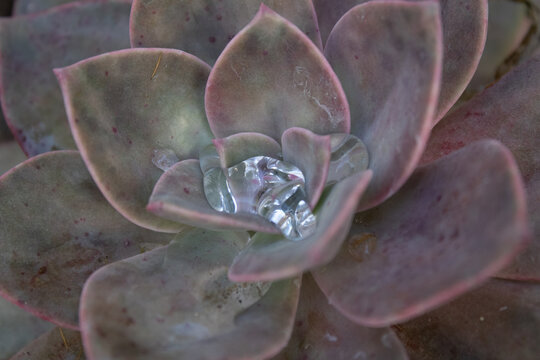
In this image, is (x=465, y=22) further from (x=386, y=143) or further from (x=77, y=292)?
(x=77, y=292)

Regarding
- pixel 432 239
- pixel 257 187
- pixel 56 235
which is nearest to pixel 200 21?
pixel 257 187

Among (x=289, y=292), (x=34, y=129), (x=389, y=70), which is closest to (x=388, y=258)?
(x=289, y=292)

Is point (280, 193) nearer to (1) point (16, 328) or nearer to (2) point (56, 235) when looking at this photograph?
(2) point (56, 235)

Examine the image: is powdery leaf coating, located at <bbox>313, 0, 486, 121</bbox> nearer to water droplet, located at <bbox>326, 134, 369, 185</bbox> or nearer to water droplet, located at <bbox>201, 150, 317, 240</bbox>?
water droplet, located at <bbox>326, 134, 369, 185</bbox>

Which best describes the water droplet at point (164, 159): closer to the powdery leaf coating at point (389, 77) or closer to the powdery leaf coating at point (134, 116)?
the powdery leaf coating at point (134, 116)

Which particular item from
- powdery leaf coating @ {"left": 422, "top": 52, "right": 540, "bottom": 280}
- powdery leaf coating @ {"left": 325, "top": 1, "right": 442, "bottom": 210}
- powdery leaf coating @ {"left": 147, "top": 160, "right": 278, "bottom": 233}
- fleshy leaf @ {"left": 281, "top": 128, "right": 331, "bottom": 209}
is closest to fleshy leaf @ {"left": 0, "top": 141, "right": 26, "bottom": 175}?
powdery leaf coating @ {"left": 147, "top": 160, "right": 278, "bottom": 233}
